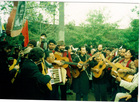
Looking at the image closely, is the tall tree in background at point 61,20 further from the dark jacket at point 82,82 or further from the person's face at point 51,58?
the dark jacket at point 82,82

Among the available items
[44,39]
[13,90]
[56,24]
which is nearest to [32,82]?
[13,90]

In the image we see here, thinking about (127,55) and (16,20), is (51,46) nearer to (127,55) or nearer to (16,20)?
(16,20)

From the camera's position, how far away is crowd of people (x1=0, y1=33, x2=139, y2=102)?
176 inches

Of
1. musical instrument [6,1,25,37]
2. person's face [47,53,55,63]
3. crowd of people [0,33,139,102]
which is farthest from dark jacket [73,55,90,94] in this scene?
musical instrument [6,1,25,37]

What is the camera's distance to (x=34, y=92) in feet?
13.3

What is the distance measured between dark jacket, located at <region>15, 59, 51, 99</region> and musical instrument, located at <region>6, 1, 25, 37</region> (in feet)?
4.11

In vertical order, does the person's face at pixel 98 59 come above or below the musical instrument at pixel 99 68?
above

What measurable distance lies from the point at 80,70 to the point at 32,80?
139 centimetres

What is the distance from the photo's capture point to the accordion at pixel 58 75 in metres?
4.30

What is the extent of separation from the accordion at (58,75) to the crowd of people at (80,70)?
0.03 metres

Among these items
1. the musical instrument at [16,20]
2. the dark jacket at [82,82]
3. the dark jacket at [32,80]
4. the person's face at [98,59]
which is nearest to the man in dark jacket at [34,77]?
the dark jacket at [32,80]

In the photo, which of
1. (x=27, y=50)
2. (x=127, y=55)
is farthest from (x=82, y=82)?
(x=27, y=50)

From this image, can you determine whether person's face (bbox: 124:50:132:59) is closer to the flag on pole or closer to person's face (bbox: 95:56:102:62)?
person's face (bbox: 95:56:102:62)

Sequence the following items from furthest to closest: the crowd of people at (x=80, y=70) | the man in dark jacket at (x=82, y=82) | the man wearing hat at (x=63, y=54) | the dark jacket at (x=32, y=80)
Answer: the man in dark jacket at (x=82, y=82)
the man wearing hat at (x=63, y=54)
the crowd of people at (x=80, y=70)
the dark jacket at (x=32, y=80)
